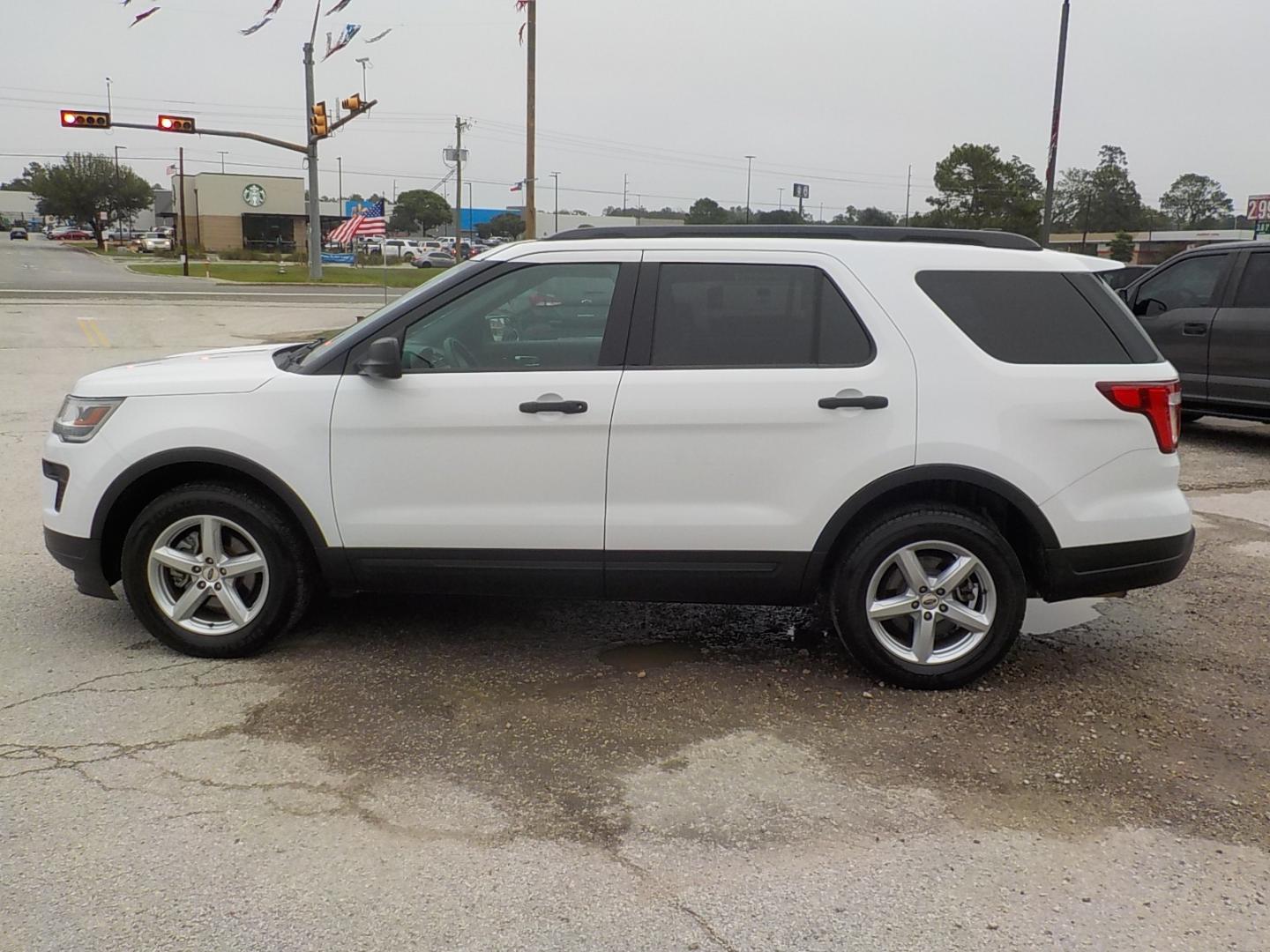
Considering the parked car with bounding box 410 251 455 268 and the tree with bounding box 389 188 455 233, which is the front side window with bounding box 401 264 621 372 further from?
the tree with bounding box 389 188 455 233

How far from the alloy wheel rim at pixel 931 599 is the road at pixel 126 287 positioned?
96.0 feet

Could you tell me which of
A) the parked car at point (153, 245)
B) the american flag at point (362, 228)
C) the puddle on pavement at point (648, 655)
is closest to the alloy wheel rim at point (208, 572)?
the puddle on pavement at point (648, 655)

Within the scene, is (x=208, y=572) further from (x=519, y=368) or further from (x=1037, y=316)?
(x=1037, y=316)

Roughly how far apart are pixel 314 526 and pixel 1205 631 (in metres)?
4.20

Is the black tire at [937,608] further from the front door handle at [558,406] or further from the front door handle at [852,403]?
the front door handle at [558,406]

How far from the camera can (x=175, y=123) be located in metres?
34.4

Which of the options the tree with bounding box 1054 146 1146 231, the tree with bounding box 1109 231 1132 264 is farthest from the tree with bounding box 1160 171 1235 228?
the tree with bounding box 1109 231 1132 264

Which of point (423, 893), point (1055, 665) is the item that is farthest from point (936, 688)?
point (423, 893)

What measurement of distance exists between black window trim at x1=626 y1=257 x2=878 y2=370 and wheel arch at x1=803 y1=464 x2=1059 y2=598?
0.51m

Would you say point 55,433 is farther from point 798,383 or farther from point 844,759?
point 844,759

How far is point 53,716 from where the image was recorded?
13.9ft

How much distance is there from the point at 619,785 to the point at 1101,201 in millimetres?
95117

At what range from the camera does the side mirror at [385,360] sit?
4.40 meters

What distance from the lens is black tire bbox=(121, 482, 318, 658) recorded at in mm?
4652
